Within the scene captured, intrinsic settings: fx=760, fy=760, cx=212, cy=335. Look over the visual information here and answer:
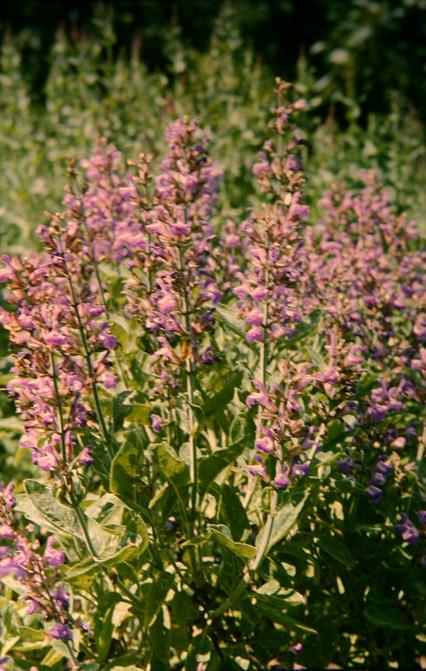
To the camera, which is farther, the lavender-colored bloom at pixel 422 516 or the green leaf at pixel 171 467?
the lavender-colored bloom at pixel 422 516

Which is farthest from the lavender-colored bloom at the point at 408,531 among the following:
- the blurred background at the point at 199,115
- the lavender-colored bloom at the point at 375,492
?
the blurred background at the point at 199,115

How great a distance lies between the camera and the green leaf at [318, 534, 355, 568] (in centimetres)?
204

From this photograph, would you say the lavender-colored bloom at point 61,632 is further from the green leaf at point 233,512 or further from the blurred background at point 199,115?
the blurred background at point 199,115

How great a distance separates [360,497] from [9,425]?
1146 millimetres

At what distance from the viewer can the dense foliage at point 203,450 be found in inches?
72.3

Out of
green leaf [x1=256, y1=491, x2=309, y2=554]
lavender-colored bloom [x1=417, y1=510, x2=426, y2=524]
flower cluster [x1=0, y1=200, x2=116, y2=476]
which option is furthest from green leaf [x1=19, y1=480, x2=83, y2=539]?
lavender-colored bloom [x1=417, y1=510, x2=426, y2=524]

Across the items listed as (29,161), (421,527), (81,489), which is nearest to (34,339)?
(81,489)

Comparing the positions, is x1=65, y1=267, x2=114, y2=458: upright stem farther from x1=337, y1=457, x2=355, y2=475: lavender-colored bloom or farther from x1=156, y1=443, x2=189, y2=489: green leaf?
x1=337, y1=457, x2=355, y2=475: lavender-colored bloom

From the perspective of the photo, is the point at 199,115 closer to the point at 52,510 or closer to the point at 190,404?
the point at 190,404

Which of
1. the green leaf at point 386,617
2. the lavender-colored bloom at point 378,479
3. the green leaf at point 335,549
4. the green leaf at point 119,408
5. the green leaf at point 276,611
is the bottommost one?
the green leaf at point 386,617

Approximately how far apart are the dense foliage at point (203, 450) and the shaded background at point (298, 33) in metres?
8.32

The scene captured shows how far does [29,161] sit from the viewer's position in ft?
21.9

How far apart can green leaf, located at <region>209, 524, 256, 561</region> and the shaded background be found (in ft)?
29.8

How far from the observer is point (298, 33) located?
13289 mm
